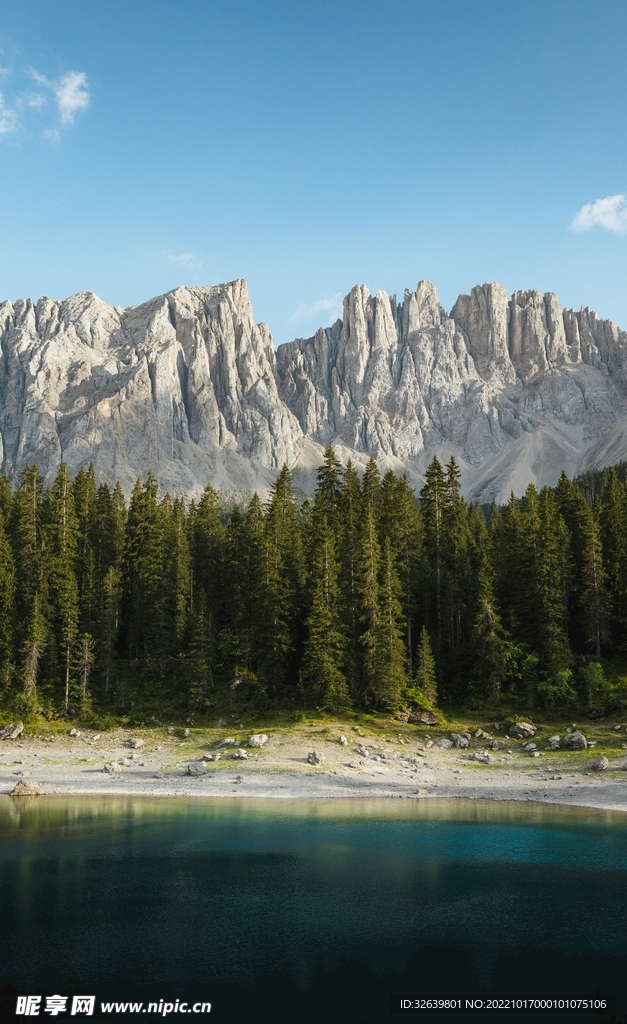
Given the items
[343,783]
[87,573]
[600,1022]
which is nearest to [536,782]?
[343,783]

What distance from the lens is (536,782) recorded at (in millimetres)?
44781

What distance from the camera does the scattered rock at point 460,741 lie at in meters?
54.2

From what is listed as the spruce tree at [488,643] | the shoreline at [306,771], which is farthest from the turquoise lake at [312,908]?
the spruce tree at [488,643]

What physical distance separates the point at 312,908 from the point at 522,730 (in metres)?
35.4

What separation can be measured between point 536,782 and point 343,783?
12.5 metres

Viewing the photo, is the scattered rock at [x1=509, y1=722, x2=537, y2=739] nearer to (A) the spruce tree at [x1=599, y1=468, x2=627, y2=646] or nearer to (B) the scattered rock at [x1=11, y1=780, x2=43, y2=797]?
(A) the spruce tree at [x1=599, y1=468, x2=627, y2=646]

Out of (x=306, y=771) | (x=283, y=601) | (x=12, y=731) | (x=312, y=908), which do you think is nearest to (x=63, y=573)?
(x=12, y=731)

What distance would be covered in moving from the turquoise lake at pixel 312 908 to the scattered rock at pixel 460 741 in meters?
15.3

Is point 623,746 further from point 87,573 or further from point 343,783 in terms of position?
point 87,573

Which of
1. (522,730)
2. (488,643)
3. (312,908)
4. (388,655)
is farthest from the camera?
(488,643)

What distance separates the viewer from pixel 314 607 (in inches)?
2470

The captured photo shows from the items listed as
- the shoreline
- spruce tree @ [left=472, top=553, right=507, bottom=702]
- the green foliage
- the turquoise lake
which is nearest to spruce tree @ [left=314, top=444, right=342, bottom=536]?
spruce tree @ [left=472, top=553, right=507, bottom=702]

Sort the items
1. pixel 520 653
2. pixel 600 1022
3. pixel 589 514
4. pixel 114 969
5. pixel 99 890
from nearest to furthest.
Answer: pixel 600 1022 → pixel 114 969 → pixel 99 890 → pixel 520 653 → pixel 589 514

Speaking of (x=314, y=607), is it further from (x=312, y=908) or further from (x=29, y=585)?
(x=312, y=908)
